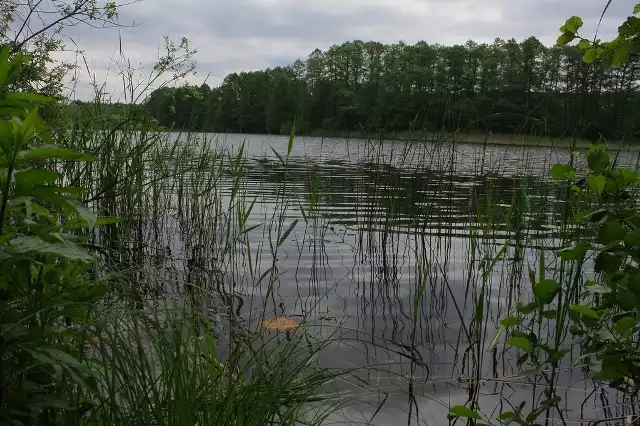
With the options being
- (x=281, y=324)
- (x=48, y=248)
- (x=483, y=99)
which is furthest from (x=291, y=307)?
(x=483, y=99)

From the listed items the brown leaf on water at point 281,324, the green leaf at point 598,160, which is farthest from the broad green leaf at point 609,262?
the brown leaf on water at point 281,324

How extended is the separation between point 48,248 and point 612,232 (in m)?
1.52

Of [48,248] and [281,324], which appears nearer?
[48,248]

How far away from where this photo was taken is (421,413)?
2.37 metres

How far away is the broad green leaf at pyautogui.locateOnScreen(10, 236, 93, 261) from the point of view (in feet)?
3.50

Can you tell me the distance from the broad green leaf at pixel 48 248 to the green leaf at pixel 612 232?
1.42m

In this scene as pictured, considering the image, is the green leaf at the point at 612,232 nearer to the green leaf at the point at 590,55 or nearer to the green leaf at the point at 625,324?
the green leaf at the point at 625,324

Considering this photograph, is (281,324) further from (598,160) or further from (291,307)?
(598,160)

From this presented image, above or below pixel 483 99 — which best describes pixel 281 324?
below

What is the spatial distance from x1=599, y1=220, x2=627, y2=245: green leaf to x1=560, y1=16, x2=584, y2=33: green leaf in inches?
28.8

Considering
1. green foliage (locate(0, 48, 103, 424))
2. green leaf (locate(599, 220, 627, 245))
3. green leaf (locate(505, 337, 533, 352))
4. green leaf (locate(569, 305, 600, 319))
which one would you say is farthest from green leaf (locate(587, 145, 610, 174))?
green foliage (locate(0, 48, 103, 424))

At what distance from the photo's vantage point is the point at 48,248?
3.58ft

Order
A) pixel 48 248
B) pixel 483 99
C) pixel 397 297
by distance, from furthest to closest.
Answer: pixel 483 99, pixel 397 297, pixel 48 248

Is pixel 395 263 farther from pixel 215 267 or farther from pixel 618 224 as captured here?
pixel 618 224
